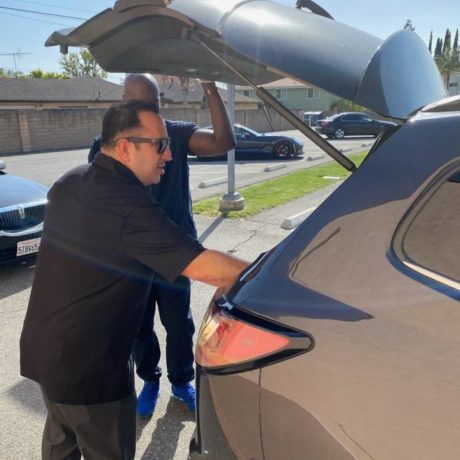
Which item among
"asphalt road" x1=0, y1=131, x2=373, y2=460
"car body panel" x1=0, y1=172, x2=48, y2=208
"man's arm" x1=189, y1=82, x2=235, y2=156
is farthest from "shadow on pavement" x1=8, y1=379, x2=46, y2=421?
"car body panel" x1=0, y1=172, x2=48, y2=208

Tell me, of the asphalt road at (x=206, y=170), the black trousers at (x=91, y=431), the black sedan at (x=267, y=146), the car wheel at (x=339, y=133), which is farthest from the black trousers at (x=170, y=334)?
the car wheel at (x=339, y=133)

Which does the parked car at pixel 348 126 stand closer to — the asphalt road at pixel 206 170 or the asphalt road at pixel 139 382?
the asphalt road at pixel 206 170

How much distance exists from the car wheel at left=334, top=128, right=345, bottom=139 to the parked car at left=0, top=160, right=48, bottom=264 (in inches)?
922

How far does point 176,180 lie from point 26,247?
2979mm

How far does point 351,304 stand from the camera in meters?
1.26

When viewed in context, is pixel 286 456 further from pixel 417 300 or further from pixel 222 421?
pixel 417 300

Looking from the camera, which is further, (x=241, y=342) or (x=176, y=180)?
(x=176, y=180)

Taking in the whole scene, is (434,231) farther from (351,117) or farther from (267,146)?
(351,117)

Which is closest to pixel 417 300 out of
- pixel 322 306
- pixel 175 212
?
pixel 322 306

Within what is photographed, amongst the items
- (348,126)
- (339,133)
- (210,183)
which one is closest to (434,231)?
(210,183)

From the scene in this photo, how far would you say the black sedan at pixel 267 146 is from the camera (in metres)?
17.1

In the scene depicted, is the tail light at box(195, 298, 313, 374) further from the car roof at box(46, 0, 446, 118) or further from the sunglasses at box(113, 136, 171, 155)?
the car roof at box(46, 0, 446, 118)

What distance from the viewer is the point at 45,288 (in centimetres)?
165

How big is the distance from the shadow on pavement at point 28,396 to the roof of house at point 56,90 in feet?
101
